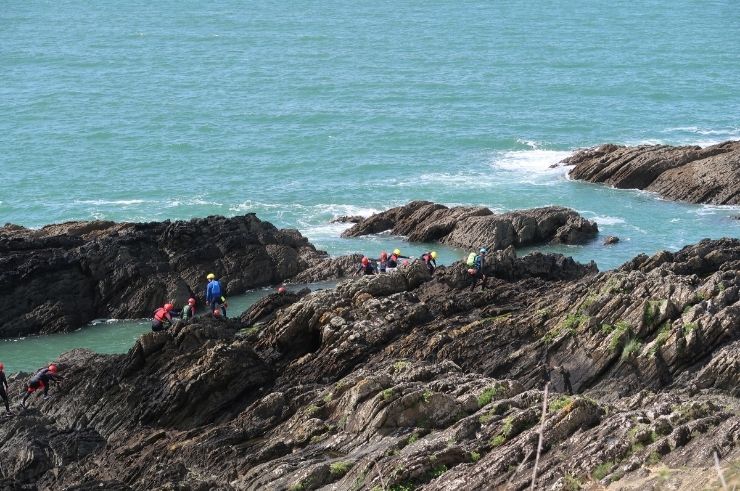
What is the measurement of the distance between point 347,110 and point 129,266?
5144 centimetres

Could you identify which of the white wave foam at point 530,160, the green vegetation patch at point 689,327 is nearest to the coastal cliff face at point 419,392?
the green vegetation patch at point 689,327

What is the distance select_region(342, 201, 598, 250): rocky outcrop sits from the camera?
59.5 m

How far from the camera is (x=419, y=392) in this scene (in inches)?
1187

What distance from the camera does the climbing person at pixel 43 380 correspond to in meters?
37.3

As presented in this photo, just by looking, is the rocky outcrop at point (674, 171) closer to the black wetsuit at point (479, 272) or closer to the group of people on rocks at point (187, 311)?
the black wetsuit at point (479, 272)

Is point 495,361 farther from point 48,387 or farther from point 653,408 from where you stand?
point 48,387

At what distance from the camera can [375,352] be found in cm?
3669

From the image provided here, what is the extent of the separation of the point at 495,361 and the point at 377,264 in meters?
16.8

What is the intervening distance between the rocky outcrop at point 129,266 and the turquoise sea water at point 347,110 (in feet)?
19.9

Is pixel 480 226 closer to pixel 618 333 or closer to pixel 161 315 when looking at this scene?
pixel 161 315

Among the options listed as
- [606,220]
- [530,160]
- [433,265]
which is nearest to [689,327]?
[433,265]

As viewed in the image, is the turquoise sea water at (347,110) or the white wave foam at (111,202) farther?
the white wave foam at (111,202)

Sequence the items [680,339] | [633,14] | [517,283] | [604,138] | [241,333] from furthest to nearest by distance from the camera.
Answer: [633,14], [604,138], [517,283], [241,333], [680,339]

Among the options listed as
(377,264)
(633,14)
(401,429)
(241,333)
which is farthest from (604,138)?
(633,14)
